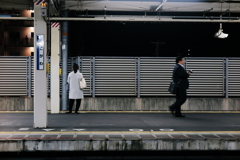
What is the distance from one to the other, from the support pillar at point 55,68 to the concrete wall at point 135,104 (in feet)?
3.43

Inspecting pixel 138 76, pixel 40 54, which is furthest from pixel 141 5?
pixel 40 54

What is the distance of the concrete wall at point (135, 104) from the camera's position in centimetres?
1220

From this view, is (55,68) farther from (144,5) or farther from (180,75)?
(180,75)

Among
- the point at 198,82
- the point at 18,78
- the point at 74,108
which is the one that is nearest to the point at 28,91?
the point at 18,78

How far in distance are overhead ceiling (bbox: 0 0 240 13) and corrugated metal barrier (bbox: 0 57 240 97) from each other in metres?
1.99

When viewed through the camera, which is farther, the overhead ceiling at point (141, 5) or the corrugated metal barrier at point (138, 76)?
the corrugated metal barrier at point (138, 76)

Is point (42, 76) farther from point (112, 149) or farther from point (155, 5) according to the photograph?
point (155, 5)

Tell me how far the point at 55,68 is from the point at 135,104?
3.44 m

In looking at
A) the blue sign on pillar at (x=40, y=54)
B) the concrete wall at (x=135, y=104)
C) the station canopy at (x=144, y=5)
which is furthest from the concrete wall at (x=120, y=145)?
the concrete wall at (x=135, y=104)

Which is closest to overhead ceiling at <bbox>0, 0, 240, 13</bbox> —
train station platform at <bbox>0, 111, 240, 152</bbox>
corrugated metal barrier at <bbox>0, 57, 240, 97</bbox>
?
corrugated metal barrier at <bbox>0, 57, 240, 97</bbox>

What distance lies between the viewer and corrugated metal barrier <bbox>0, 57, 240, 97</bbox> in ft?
40.9

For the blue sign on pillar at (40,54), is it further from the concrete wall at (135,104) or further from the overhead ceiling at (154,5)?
the concrete wall at (135,104)

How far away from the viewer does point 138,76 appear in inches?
501

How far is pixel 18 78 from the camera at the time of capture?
12461 millimetres
